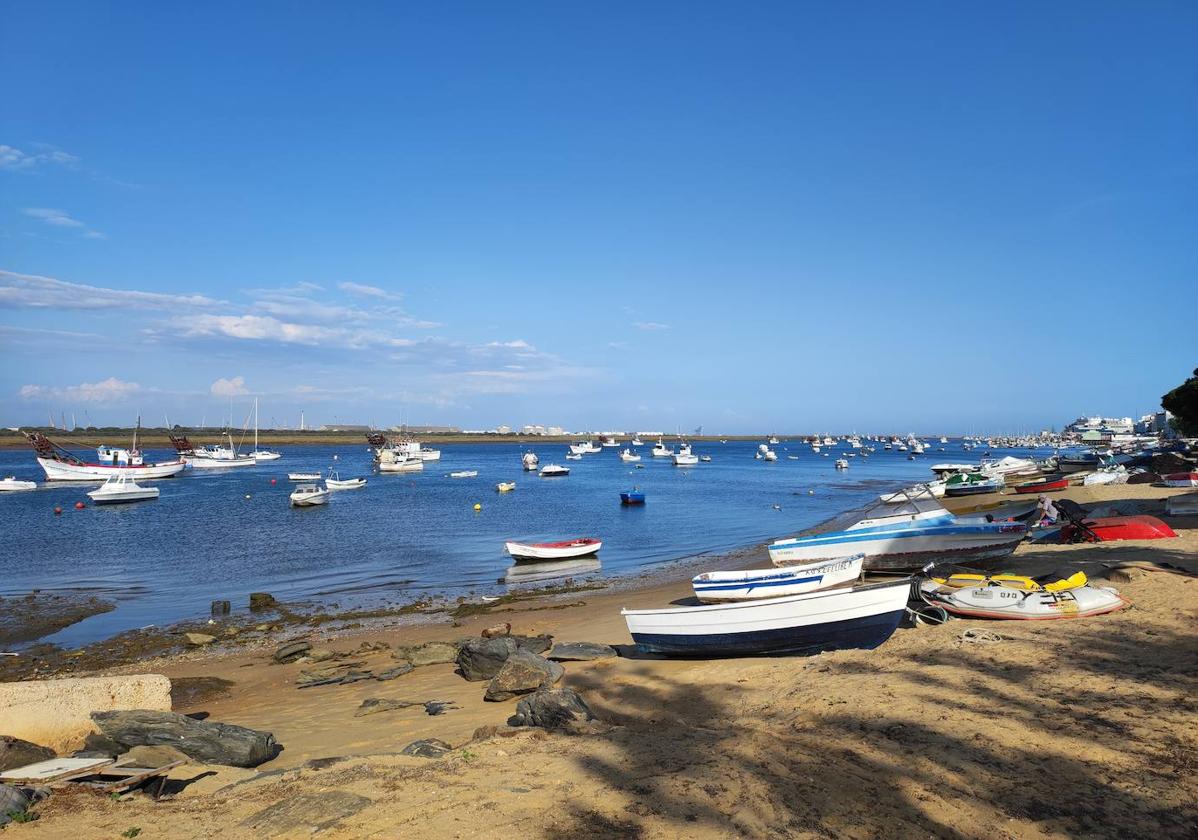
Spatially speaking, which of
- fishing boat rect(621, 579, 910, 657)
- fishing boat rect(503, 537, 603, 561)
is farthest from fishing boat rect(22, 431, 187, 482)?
fishing boat rect(621, 579, 910, 657)

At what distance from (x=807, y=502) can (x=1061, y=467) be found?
2236 centimetres

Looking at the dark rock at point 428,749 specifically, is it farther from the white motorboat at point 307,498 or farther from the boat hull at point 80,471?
the boat hull at point 80,471

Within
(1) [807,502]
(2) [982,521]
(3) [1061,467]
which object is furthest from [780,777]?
(3) [1061,467]

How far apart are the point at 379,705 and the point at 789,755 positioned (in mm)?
7405

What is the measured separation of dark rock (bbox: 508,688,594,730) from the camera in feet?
30.2

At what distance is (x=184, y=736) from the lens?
8945mm

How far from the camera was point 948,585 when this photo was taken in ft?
46.6

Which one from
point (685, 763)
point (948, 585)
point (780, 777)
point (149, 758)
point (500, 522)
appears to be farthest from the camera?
point (500, 522)

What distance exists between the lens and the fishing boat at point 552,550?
29469mm

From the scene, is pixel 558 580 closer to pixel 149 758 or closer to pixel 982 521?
pixel 982 521

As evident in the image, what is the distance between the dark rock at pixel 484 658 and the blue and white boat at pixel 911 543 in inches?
410

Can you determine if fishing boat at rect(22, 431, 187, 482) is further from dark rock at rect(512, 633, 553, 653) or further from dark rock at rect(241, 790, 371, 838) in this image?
dark rock at rect(241, 790, 371, 838)

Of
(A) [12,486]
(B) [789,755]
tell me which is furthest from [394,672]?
(A) [12,486]

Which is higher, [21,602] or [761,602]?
[761,602]
